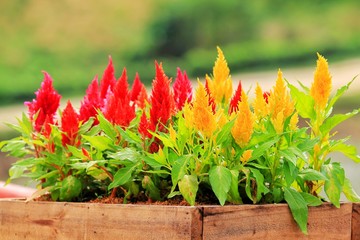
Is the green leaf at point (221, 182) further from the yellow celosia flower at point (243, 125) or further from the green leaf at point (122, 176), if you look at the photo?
the green leaf at point (122, 176)

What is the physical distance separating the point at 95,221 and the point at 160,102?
0.96ft

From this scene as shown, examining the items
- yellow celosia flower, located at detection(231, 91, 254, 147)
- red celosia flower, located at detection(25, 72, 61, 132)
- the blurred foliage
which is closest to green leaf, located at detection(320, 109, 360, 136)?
yellow celosia flower, located at detection(231, 91, 254, 147)

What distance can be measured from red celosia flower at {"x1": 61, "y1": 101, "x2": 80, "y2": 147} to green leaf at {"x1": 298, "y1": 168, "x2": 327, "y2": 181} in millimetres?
538

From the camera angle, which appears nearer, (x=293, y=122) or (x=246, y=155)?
(x=246, y=155)

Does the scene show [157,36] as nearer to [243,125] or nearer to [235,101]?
[235,101]

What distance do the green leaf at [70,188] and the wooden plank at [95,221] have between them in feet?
0.17

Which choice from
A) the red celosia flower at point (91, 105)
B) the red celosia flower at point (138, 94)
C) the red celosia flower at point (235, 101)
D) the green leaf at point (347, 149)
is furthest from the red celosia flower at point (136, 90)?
the green leaf at point (347, 149)

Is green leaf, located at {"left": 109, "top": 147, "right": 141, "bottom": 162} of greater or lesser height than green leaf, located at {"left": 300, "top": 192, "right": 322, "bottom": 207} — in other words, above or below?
above

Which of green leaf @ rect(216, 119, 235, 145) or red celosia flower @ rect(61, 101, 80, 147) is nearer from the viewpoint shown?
green leaf @ rect(216, 119, 235, 145)

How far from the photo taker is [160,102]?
1541 millimetres

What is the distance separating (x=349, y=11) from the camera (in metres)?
7.96

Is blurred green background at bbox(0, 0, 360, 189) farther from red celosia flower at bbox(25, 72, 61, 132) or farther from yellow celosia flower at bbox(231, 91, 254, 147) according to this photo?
yellow celosia flower at bbox(231, 91, 254, 147)

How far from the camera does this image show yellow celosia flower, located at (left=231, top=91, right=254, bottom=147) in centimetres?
141

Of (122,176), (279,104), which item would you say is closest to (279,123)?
(279,104)
